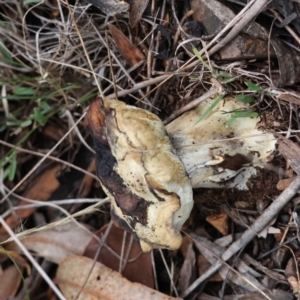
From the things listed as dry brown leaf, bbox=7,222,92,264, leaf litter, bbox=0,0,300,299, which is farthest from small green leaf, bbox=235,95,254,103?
dry brown leaf, bbox=7,222,92,264

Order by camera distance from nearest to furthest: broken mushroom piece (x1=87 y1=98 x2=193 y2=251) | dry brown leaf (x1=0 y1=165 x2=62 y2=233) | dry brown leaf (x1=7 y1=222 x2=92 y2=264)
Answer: broken mushroom piece (x1=87 y1=98 x2=193 y2=251), dry brown leaf (x1=7 y1=222 x2=92 y2=264), dry brown leaf (x1=0 y1=165 x2=62 y2=233)

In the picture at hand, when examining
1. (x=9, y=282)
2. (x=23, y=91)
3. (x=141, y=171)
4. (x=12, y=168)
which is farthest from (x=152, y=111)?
(x=9, y=282)

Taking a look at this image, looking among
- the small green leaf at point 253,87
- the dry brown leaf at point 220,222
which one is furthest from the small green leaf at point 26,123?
the small green leaf at point 253,87

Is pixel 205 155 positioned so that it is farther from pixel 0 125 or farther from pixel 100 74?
pixel 0 125

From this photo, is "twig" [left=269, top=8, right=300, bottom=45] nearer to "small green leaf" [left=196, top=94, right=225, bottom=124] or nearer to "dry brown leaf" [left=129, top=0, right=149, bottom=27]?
"small green leaf" [left=196, top=94, right=225, bottom=124]

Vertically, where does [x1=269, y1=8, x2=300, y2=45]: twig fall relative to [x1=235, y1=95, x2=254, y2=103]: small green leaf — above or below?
above

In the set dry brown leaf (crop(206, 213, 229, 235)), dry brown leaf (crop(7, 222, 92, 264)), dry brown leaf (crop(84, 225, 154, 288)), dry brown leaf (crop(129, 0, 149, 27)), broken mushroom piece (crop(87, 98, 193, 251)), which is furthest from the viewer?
dry brown leaf (crop(7, 222, 92, 264))

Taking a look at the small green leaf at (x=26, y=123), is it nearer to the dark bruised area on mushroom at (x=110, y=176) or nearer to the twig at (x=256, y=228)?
the dark bruised area on mushroom at (x=110, y=176)

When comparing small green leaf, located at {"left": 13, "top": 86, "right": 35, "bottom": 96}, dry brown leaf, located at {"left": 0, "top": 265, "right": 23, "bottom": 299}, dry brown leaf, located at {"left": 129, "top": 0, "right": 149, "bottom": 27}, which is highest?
dry brown leaf, located at {"left": 129, "top": 0, "right": 149, "bottom": 27}
